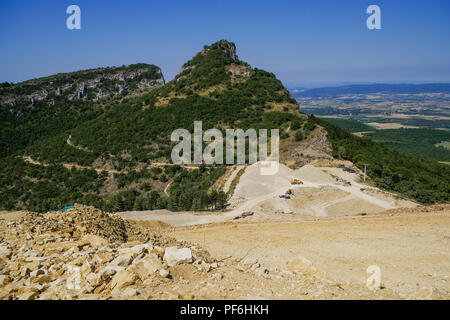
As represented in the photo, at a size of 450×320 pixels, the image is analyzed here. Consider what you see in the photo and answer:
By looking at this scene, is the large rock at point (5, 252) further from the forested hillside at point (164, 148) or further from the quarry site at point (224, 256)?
the forested hillside at point (164, 148)

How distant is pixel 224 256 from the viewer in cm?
1326

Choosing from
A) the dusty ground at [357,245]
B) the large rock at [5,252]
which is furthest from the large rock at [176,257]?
the large rock at [5,252]

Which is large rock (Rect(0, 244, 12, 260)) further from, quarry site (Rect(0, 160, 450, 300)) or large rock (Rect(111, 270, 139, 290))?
large rock (Rect(111, 270, 139, 290))

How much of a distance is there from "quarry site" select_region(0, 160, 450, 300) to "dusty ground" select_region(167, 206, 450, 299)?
47 mm

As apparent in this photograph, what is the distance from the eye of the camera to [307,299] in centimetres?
705

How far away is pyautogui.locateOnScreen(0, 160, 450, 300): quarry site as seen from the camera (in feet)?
23.7

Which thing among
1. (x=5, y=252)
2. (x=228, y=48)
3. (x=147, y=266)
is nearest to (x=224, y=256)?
(x=147, y=266)

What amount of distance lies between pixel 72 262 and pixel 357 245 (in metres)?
12.1

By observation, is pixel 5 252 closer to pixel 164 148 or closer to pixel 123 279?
pixel 123 279

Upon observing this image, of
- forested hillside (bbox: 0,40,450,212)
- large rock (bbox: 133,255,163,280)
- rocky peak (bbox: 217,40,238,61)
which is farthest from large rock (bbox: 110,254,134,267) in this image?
rocky peak (bbox: 217,40,238,61)

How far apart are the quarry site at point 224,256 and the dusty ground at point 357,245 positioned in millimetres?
47

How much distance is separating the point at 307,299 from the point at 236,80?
2575 inches

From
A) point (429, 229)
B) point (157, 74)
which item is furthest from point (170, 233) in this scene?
point (157, 74)

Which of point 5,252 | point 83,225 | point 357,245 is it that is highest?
point 5,252
